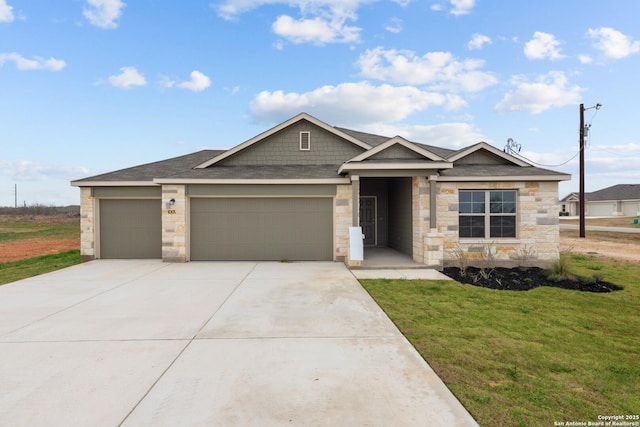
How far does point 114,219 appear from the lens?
12664 millimetres

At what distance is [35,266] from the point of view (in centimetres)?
1158

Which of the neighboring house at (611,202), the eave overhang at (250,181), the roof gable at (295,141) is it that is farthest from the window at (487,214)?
the neighboring house at (611,202)

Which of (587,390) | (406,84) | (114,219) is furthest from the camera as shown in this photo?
(406,84)

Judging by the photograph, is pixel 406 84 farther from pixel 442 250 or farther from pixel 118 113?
pixel 118 113

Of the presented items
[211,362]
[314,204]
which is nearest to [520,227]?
[314,204]

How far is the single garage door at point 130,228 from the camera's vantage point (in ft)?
41.5

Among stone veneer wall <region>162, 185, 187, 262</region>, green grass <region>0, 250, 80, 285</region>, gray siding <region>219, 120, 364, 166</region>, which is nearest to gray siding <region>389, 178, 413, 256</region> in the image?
gray siding <region>219, 120, 364, 166</region>

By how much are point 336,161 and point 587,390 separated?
11.4m

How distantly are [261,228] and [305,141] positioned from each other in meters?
4.32

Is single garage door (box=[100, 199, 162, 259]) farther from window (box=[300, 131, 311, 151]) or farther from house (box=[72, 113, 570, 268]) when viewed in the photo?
window (box=[300, 131, 311, 151])

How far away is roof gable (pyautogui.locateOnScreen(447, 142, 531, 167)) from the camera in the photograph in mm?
12398

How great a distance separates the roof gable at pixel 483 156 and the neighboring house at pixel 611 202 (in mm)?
49518

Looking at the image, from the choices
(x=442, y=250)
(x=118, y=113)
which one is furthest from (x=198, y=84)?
(x=442, y=250)

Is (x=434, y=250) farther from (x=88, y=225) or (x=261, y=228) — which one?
(x=88, y=225)
